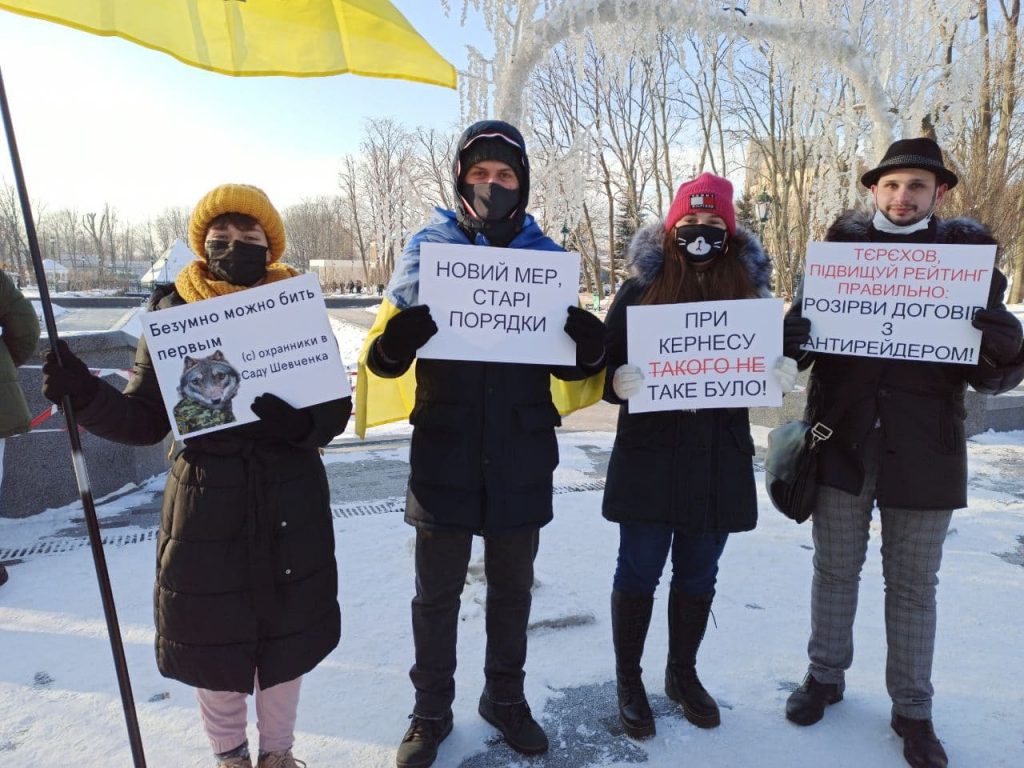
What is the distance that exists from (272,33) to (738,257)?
6.15 ft

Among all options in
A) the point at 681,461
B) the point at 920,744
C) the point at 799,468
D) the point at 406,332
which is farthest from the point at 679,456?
the point at 920,744

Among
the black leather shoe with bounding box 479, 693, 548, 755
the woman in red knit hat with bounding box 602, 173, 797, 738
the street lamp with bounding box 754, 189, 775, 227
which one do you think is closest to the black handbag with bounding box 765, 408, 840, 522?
the woman in red knit hat with bounding box 602, 173, 797, 738

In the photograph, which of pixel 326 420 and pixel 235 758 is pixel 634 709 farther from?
pixel 326 420

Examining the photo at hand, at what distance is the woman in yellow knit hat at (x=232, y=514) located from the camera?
202 cm

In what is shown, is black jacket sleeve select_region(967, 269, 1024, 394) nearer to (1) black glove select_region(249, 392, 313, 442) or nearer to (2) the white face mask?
(2) the white face mask

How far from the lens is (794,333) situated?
2.57 meters

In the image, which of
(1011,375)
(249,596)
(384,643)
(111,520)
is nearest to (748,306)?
(1011,375)

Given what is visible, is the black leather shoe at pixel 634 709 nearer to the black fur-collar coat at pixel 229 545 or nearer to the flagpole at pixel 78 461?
the black fur-collar coat at pixel 229 545

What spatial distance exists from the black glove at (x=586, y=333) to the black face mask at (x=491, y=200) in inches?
17.5

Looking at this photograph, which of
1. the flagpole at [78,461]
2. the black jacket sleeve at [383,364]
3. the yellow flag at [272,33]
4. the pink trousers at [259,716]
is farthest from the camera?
the black jacket sleeve at [383,364]

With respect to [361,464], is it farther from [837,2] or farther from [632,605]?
[837,2]

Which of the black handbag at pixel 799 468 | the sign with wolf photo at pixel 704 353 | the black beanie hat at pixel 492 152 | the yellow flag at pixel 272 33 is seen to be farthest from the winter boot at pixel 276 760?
the yellow flag at pixel 272 33

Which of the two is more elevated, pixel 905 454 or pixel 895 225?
pixel 895 225

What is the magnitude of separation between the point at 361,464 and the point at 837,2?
5476 millimetres
